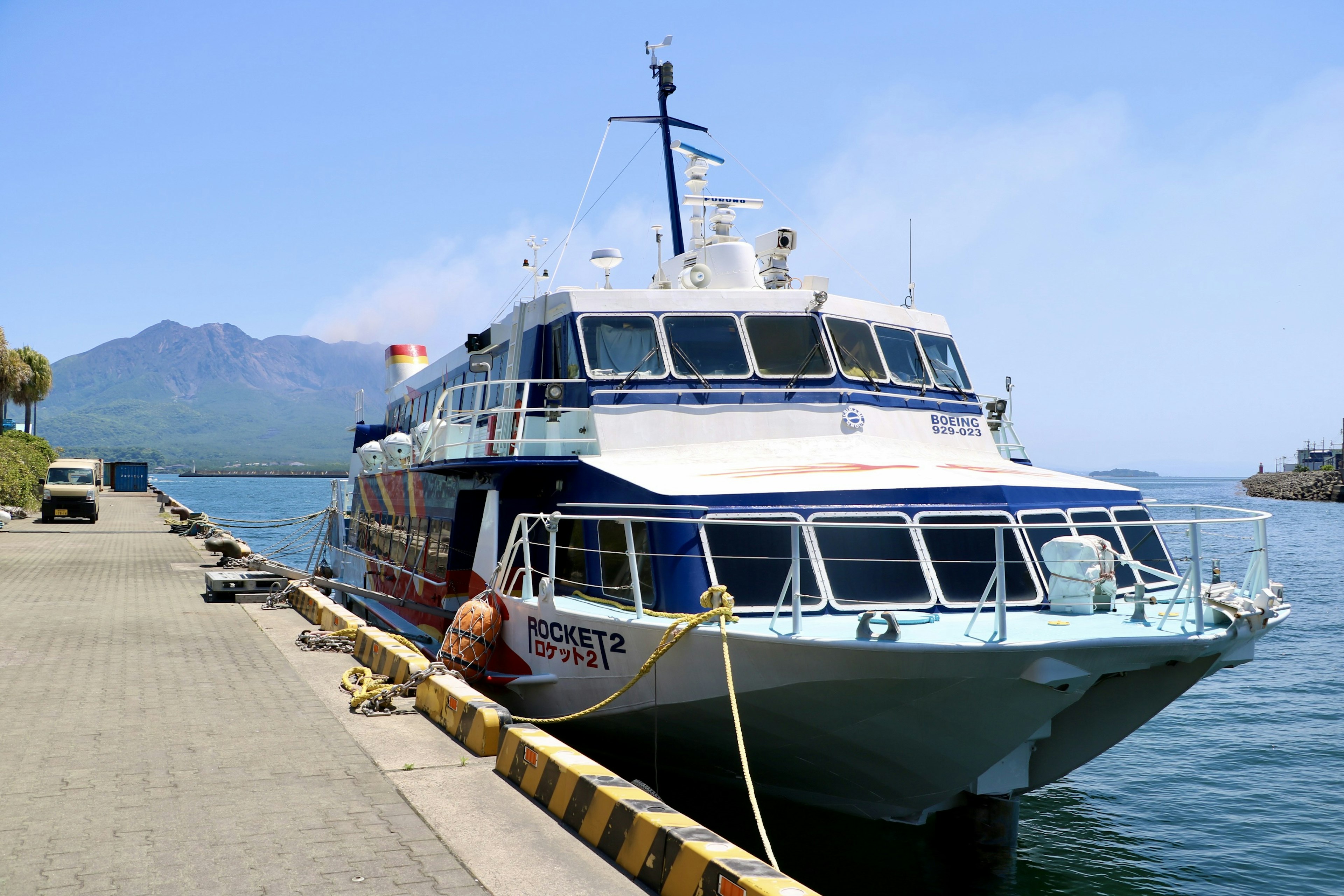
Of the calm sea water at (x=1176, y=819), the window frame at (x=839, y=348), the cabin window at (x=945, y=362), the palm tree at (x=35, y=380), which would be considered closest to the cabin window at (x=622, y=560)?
the calm sea water at (x=1176, y=819)

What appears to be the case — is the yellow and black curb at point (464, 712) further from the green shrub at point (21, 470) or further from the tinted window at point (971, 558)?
the green shrub at point (21, 470)

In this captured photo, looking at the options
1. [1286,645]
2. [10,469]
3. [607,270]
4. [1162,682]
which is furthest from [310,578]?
[10,469]

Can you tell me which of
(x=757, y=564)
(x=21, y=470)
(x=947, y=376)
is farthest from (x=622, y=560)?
(x=21, y=470)

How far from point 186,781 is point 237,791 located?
49 centimetres

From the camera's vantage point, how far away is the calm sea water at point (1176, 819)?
863 centimetres

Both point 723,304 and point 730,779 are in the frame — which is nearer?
point 730,779

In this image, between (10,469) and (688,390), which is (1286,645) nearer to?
(688,390)

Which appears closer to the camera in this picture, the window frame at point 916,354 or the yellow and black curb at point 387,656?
the yellow and black curb at point 387,656

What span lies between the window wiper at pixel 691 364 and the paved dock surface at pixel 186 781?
457 cm

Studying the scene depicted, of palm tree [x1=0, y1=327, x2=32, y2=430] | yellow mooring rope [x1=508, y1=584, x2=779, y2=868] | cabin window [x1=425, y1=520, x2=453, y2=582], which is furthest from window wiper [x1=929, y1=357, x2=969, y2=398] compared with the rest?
palm tree [x1=0, y1=327, x2=32, y2=430]

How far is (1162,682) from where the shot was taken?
738 centimetres

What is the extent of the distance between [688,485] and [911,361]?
4.07m

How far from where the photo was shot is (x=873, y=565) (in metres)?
7.82

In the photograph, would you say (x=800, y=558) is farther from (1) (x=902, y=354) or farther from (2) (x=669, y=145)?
(2) (x=669, y=145)
